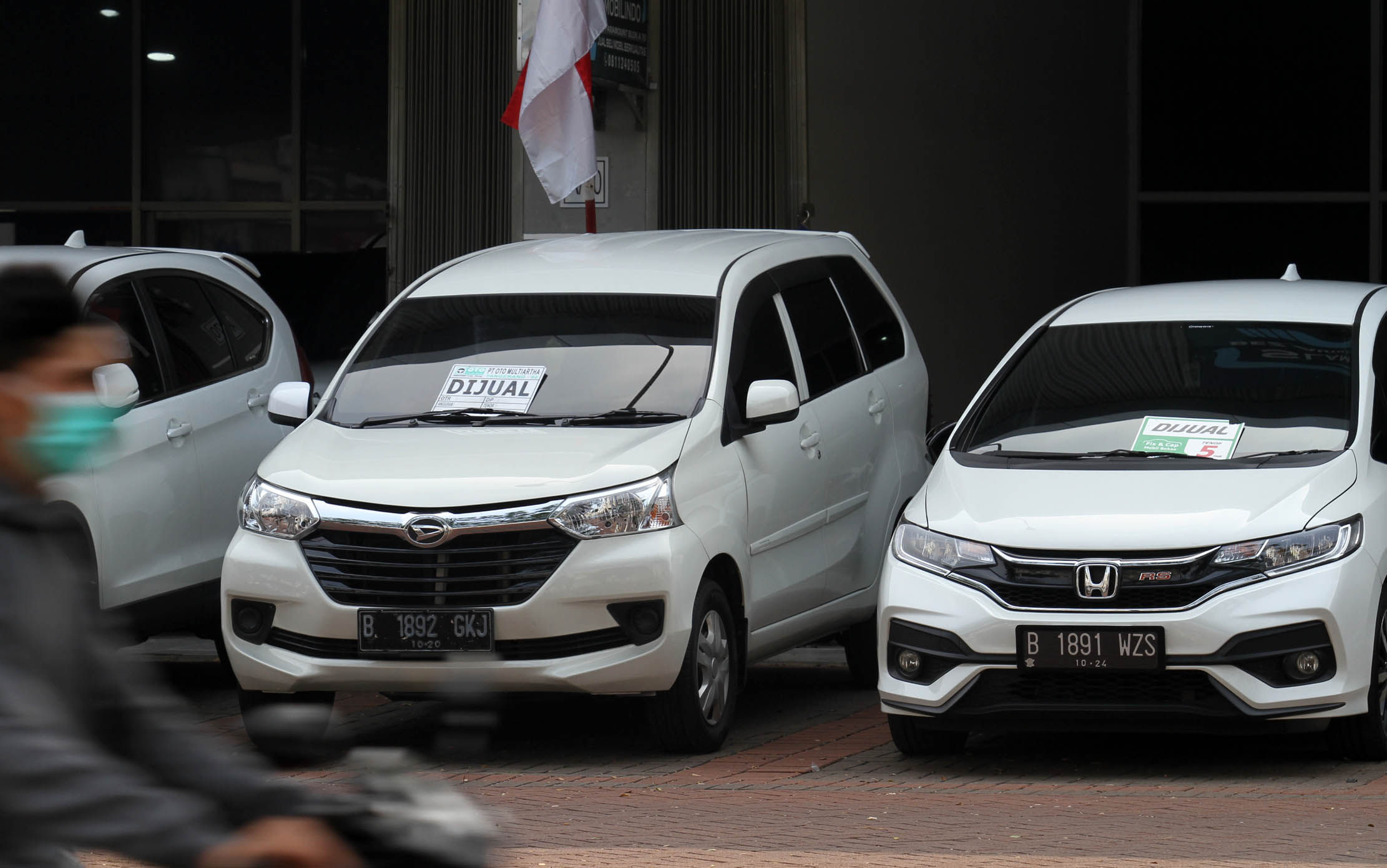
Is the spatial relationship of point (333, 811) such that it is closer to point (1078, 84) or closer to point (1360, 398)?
point (1360, 398)

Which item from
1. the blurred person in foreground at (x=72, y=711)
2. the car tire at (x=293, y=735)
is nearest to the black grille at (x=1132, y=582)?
the blurred person in foreground at (x=72, y=711)

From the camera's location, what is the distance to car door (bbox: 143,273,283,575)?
930cm

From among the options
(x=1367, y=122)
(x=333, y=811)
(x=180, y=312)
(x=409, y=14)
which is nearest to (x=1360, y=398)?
(x=180, y=312)

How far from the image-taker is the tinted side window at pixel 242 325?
32.1 feet

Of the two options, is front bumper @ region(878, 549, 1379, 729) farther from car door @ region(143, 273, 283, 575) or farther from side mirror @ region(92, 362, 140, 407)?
car door @ region(143, 273, 283, 575)

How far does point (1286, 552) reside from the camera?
7086 mm

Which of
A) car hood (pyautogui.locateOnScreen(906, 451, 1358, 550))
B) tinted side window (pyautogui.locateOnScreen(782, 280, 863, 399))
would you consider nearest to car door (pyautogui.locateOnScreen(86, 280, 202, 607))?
tinted side window (pyautogui.locateOnScreen(782, 280, 863, 399))

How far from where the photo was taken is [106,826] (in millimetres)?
2254

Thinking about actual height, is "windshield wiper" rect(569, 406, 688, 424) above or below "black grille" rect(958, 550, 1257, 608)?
above

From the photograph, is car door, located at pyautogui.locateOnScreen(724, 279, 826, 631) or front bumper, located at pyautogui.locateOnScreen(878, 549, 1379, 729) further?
car door, located at pyautogui.locateOnScreen(724, 279, 826, 631)

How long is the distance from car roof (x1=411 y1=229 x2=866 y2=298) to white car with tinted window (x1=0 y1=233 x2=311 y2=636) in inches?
45.3

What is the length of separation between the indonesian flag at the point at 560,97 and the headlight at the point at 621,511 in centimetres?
498

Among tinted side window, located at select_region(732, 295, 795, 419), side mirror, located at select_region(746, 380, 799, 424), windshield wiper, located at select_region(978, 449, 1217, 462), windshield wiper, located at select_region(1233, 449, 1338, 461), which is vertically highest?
tinted side window, located at select_region(732, 295, 795, 419)

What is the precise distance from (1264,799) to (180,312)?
5.22m
